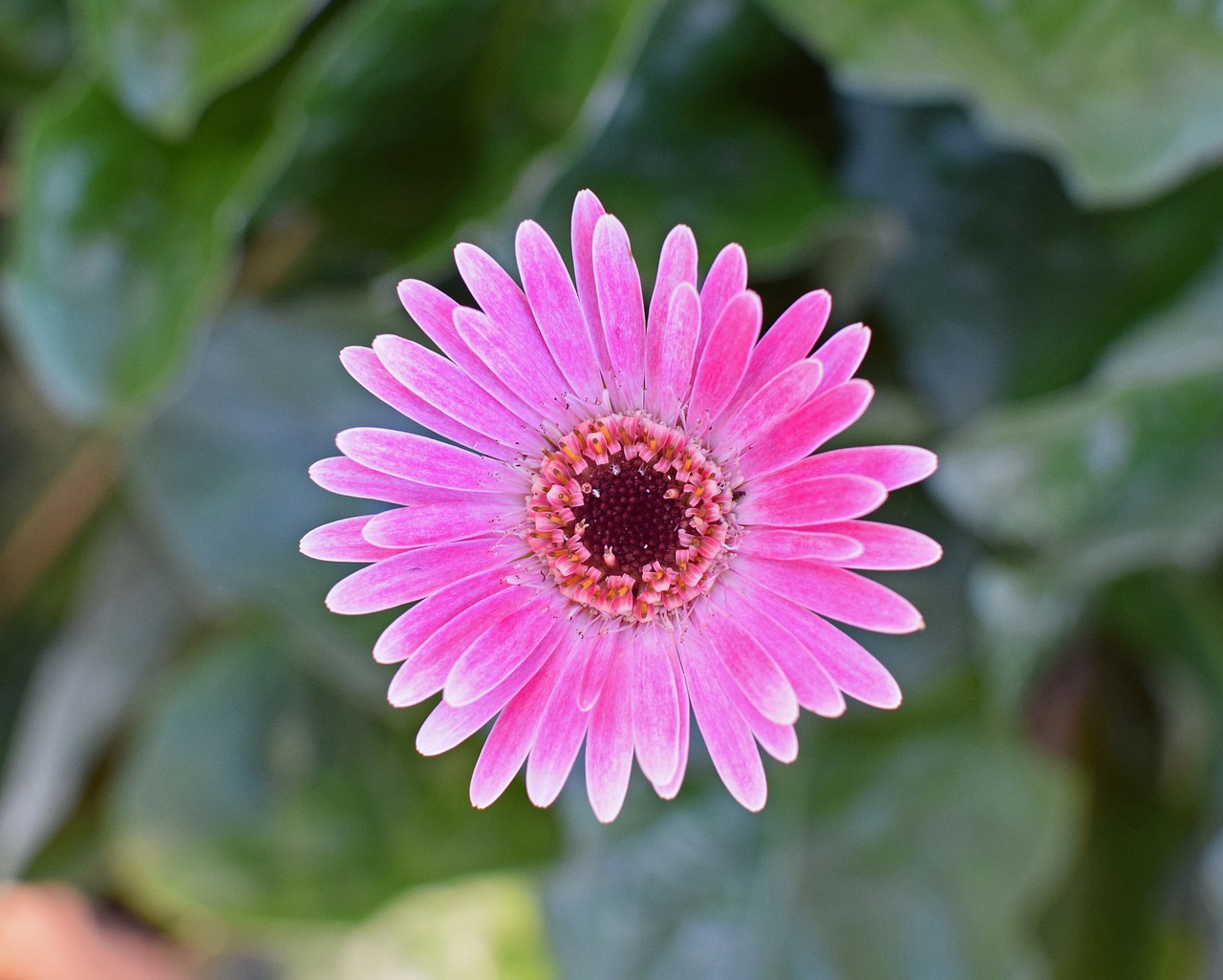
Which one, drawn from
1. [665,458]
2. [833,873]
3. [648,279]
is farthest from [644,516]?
[833,873]

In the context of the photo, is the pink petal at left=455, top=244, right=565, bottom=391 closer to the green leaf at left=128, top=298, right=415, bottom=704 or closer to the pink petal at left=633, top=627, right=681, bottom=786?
the pink petal at left=633, top=627, right=681, bottom=786

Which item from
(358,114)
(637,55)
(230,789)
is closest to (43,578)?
(230,789)

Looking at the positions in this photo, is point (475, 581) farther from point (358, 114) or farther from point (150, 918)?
point (150, 918)

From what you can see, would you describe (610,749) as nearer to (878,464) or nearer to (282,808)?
(878,464)

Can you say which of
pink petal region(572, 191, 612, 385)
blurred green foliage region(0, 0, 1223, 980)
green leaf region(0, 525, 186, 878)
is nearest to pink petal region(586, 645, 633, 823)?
pink petal region(572, 191, 612, 385)

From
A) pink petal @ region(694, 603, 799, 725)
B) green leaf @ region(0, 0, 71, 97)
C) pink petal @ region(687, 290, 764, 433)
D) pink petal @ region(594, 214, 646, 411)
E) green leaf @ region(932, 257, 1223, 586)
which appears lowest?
pink petal @ region(694, 603, 799, 725)

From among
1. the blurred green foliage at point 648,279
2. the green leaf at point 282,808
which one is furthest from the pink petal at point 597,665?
the green leaf at point 282,808

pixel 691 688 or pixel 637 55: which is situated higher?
pixel 637 55
